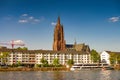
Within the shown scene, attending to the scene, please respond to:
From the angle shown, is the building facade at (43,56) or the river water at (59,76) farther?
the building facade at (43,56)

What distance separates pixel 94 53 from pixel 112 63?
1220cm

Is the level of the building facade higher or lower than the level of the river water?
higher

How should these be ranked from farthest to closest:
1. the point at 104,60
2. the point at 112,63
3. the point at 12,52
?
the point at 104,60, the point at 12,52, the point at 112,63

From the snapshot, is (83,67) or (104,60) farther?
(104,60)

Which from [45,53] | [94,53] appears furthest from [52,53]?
[94,53]

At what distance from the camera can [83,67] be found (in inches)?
5581

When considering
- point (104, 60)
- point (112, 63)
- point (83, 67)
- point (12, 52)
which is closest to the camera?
point (83, 67)

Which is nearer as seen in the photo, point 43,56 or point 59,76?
point 59,76

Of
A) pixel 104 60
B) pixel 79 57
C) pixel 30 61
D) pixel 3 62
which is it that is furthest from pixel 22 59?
pixel 104 60

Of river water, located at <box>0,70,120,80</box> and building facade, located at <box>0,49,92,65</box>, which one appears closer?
river water, located at <box>0,70,120,80</box>

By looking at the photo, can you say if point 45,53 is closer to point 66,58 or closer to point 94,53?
point 66,58

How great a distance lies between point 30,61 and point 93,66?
58571mm

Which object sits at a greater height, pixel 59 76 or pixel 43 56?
pixel 43 56

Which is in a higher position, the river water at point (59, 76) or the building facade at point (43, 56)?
the building facade at point (43, 56)
